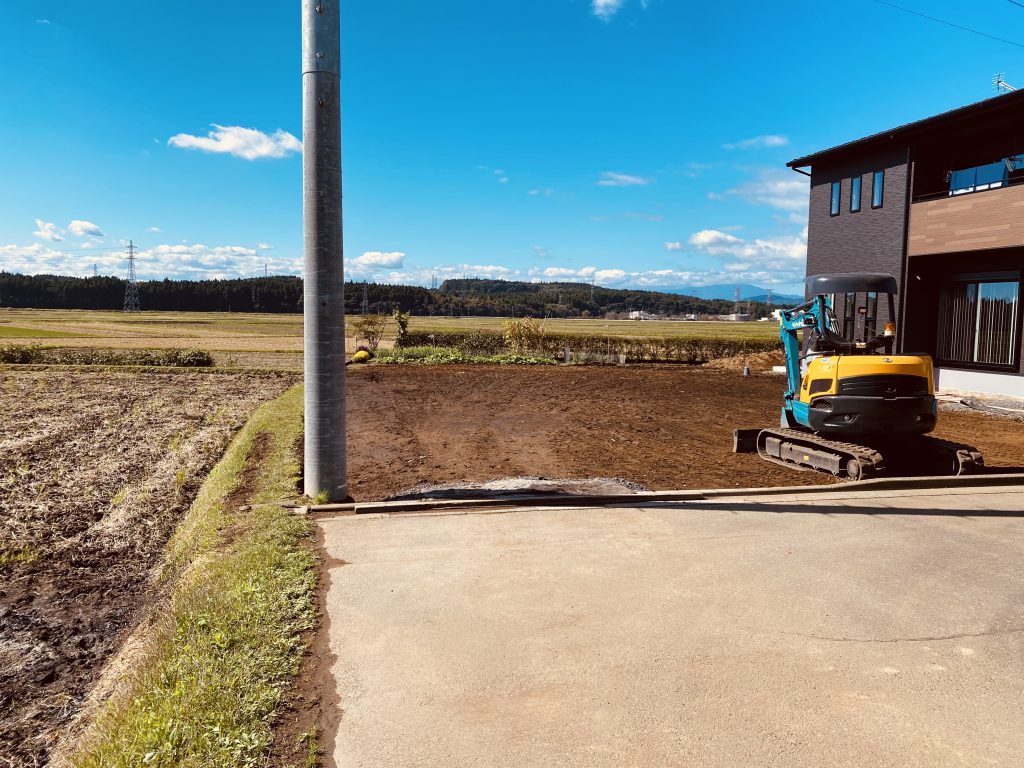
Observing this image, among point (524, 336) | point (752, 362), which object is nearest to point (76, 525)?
point (524, 336)

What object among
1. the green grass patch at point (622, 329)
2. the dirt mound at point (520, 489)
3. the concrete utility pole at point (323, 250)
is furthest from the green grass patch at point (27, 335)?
the dirt mound at point (520, 489)

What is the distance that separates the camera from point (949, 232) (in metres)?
18.2

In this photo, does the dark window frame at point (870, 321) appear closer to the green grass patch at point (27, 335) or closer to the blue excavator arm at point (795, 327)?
the blue excavator arm at point (795, 327)

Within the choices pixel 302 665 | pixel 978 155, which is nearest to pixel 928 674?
pixel 302 665

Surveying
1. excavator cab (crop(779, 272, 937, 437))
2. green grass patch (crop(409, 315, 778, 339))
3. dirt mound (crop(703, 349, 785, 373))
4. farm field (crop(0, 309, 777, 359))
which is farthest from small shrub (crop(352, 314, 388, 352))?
excavator cab (crop(779, 272, 937, 437))

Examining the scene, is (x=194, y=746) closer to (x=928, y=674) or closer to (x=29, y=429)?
(x=928, y=674)

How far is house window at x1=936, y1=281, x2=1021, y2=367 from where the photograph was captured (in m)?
18.1

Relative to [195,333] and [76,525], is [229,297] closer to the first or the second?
[195,333]

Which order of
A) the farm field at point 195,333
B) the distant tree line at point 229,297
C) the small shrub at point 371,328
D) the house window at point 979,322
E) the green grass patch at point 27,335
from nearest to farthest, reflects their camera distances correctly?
the house window at point 979,322 → the small shrub at point 371,328 → the farm field at point 195,333 → the green grass patch at point 27,335 → the distant tree line at point 229,297

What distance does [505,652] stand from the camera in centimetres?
409

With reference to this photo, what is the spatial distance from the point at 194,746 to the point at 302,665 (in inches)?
32.1

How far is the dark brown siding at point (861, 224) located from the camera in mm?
19859

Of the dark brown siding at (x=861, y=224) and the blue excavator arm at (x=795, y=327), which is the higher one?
the dark brown siding at (x=861, y=224)

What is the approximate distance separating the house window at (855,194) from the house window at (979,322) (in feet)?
11.9
